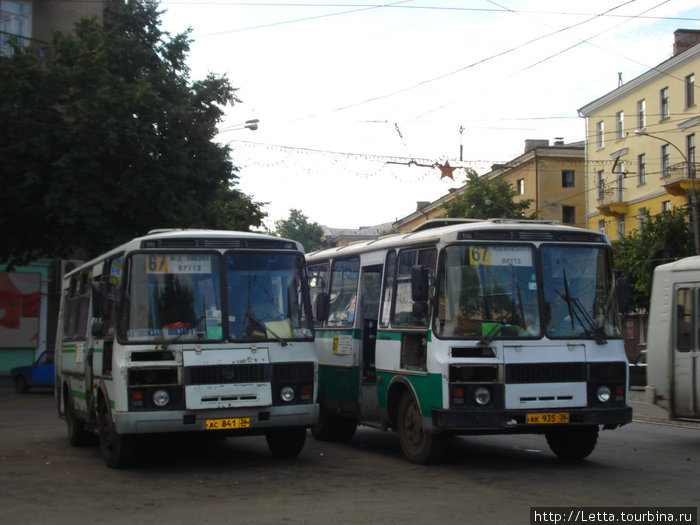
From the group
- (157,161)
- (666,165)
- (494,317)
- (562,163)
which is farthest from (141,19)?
(562,163)

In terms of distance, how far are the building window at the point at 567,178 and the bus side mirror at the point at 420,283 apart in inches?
2216

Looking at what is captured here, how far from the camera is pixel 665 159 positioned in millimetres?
46594

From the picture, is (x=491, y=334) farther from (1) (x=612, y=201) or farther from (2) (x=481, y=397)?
(1) (x=612, y=201)

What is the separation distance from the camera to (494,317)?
10.4 m

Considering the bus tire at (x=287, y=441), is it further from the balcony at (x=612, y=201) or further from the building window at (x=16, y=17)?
the balcony at (x=612, y=201)

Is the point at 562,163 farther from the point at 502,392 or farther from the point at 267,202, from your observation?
the point at 502,392

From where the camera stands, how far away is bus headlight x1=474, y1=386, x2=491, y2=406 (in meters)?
10.1

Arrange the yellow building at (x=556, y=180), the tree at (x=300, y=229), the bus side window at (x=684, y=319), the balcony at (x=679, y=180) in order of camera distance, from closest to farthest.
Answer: the bus side window at (x=684, y=319) → the balcony at (x=679, y=180) → the yellow building at (x=556, y=180) → the tree at (x=300, y=229)

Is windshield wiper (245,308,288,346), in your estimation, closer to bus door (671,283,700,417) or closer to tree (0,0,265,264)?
bus door (671,283,700,417)

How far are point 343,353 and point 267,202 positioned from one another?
32253 mm

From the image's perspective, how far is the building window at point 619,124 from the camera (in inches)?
2042

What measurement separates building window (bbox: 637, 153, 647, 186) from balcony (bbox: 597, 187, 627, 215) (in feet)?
6.09

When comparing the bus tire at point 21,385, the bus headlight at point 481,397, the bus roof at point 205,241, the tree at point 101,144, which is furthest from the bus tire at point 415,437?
the bus tire at point 21,385

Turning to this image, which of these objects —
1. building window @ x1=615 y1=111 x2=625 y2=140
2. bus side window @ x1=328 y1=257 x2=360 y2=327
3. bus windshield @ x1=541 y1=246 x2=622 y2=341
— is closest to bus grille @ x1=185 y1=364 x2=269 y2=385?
bus side window @ x1=328 y1=257 x2=360 y2=327
